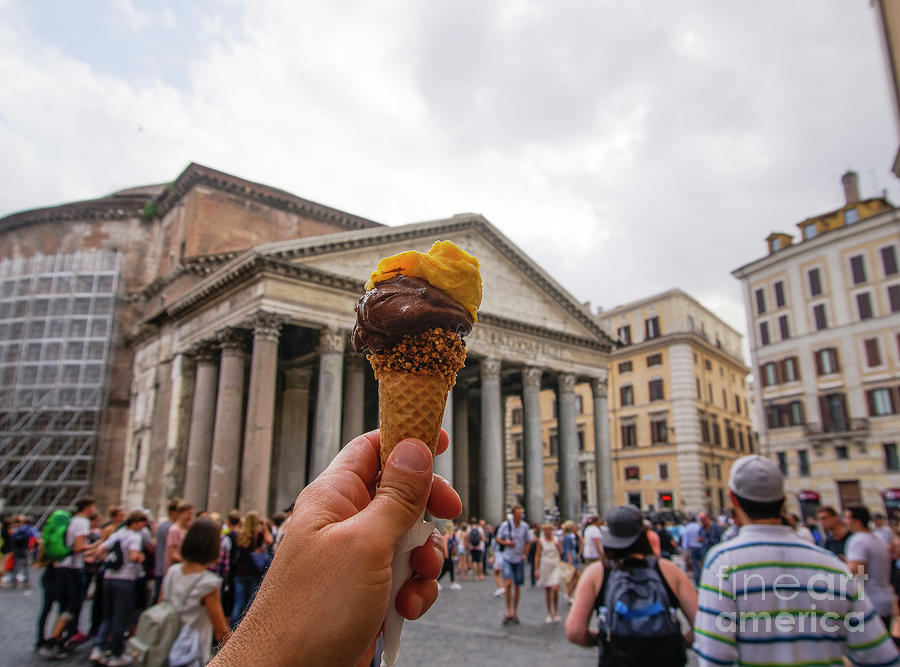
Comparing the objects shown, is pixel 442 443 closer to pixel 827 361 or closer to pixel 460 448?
pixel 460 448

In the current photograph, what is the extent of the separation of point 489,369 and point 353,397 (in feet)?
15.9

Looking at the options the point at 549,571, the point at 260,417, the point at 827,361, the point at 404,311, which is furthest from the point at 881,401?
the point at 404,311

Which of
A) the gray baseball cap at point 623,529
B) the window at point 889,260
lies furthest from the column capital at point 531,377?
the gray baseball cap at point 623,529

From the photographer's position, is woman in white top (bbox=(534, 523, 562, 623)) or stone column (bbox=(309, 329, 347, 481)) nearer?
woman in white top (bbox=(534, 523, 562, 623))

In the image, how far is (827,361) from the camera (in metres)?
28.2

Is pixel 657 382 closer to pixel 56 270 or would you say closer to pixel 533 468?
pixel 533 468

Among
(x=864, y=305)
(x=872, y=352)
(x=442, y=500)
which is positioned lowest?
(x=442, y=500)

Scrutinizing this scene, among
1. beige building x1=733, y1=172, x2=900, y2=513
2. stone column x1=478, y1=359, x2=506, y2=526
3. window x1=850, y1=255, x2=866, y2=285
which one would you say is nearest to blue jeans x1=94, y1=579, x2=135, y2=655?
stone column x1=478, y1=359, x2=506, y2=526

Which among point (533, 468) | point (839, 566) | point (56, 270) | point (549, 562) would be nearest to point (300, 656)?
point (839, 566)

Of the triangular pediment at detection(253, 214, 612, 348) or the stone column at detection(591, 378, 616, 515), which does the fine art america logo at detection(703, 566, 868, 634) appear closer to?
the triangular pediment at detection(253, 214, 612, 348)

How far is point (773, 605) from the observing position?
85.4 inches

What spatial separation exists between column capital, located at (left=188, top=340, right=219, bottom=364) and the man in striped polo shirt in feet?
61.2

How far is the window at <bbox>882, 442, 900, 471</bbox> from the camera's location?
82.3 feet

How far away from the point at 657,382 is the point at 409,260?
36532 millimetres
